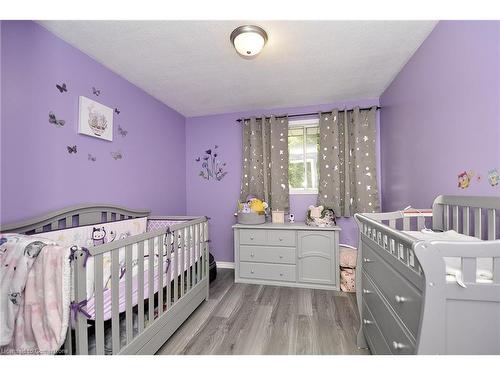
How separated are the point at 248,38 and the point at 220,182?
1.98 meters

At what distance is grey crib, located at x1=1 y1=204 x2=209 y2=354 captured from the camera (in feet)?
3.26

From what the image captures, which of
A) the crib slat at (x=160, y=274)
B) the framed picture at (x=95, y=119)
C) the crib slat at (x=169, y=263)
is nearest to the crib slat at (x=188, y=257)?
the crib slat at (x=169, y=263)

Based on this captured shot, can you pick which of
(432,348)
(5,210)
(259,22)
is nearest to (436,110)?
(259,22)

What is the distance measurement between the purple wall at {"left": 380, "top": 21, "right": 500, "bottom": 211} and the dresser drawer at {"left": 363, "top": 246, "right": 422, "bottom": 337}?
681 mm

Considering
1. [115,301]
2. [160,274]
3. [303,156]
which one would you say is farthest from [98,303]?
[303,156]

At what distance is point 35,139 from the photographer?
4.64 ft

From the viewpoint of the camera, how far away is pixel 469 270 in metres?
0.62

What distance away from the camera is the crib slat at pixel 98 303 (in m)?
0.99

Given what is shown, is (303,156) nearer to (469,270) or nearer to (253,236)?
(253,236)

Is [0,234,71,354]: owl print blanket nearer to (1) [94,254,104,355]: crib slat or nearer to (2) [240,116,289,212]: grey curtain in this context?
(1) [94,254,104,355]: crib slat

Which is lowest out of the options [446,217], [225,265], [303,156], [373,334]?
[225,265]

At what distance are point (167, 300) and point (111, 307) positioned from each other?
512mm

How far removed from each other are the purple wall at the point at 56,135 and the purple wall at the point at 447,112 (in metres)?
2.59

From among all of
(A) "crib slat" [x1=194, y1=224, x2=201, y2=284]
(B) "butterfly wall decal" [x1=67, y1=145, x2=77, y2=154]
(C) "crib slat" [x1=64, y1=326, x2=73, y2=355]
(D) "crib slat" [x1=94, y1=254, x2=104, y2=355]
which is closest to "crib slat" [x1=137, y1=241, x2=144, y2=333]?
(D) "crib slat" [x1=94, y1=254, x2=104, y2=355]
